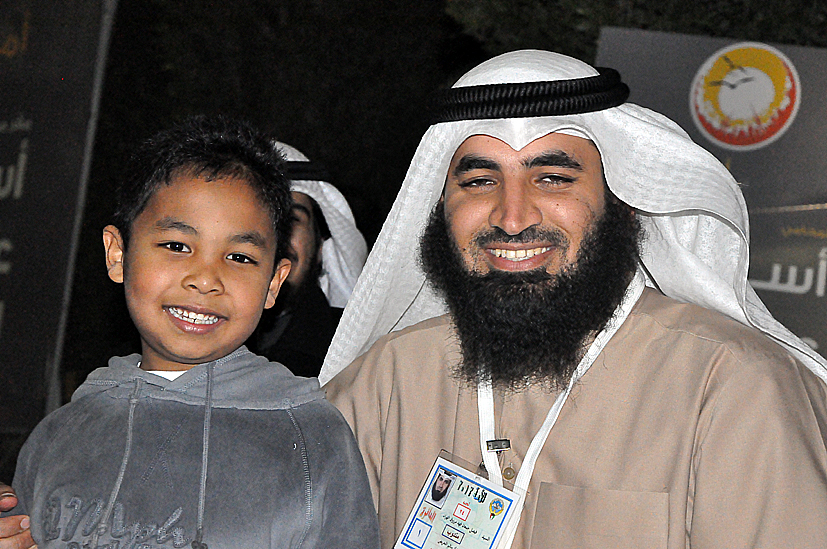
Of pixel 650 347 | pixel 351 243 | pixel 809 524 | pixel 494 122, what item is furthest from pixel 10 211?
pixel 809 524

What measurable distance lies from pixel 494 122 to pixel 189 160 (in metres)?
0.81

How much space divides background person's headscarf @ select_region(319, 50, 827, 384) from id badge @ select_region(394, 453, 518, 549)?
0.56m

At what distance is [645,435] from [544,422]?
0.83 ft

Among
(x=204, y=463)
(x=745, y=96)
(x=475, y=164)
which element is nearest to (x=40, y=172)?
(x=475, y=164)

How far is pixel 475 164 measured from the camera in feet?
7.99

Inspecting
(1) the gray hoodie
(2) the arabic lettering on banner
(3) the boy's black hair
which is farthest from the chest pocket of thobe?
(2) the arabic lettering on banner

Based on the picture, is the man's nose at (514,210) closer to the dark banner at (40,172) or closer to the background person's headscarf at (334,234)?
the background person's headscarf at (334,234)

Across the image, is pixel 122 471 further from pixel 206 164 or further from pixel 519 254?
pixel 519 254

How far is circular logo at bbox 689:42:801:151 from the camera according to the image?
12.7 feet

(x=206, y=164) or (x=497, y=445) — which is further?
(x=497, y=445)

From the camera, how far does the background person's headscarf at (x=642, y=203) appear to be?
237 cm

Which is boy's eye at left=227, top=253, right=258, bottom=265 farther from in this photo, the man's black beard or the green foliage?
the green foliage

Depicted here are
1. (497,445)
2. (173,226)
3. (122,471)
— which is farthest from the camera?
(497,445)

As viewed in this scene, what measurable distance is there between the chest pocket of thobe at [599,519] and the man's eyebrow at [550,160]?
813 mm
